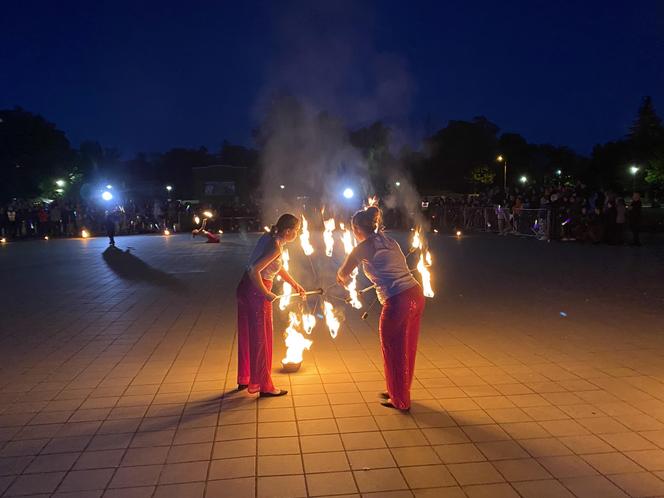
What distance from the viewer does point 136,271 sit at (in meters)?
14.6

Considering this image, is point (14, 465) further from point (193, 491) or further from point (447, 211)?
point (447, 211)

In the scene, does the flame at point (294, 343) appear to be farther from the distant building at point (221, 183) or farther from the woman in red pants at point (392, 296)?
the distant building at point (221, 183)

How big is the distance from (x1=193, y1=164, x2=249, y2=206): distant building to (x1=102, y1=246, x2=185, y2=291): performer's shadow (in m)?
44.6

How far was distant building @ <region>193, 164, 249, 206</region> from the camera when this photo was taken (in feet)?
209

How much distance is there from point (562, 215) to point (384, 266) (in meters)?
18.9

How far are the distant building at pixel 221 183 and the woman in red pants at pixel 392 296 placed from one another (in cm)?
5875

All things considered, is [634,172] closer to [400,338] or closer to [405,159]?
[405,159]

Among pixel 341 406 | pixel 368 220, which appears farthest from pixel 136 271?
pixel 368 220

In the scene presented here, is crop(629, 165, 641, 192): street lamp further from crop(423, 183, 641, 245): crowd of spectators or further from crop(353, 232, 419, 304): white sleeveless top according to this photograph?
crop(353, 232, 419, 304): white sleeveless top

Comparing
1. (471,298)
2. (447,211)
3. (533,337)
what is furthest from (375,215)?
(447,211)

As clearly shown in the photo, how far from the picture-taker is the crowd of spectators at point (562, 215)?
19384 mm

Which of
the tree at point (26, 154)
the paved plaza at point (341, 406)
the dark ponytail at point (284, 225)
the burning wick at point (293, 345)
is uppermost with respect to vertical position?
the tree at point (26, 154)

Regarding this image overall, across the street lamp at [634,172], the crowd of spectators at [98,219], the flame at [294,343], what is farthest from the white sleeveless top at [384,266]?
the street lamp at [634,172]

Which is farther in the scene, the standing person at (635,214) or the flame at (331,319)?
the standing person at (635,214)
